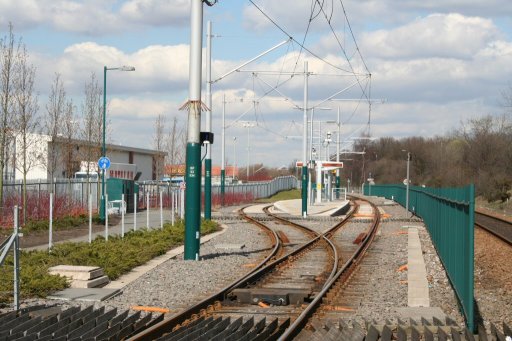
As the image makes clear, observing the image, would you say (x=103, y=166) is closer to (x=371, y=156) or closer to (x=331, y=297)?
(x=331, y=297)

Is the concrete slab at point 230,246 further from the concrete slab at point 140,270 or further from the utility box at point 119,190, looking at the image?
the utility box at point 119,190

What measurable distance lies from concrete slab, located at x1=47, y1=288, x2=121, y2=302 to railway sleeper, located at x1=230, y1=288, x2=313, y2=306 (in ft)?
7.34

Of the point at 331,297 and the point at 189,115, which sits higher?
the point at 189,115

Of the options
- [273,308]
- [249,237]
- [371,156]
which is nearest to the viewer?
[273,308]

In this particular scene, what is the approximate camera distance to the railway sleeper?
13302 mm

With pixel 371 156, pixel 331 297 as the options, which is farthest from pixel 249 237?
pixel 371 156

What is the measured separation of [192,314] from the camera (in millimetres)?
11852

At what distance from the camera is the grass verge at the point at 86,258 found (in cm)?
1401

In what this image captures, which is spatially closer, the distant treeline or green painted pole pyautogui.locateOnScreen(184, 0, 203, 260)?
green painted pole pyautogui.locateOnScreen(184, 0, 203, 260)

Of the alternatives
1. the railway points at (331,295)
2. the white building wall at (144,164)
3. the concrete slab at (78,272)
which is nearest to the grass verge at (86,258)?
the concrete slab at (78,272)

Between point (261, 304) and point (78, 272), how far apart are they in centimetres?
411

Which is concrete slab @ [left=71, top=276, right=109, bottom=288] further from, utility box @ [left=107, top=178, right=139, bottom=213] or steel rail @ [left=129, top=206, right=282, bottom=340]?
utility box @ [left=107, top=178, right=139, bottom=213]

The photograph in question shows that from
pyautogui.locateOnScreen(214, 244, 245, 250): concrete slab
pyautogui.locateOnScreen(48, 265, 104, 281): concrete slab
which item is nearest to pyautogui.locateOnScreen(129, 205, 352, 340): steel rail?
pyautogui.locateOnScreen(48, 265, 104, 281): concrete slab

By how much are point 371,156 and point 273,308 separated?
154418 mm
